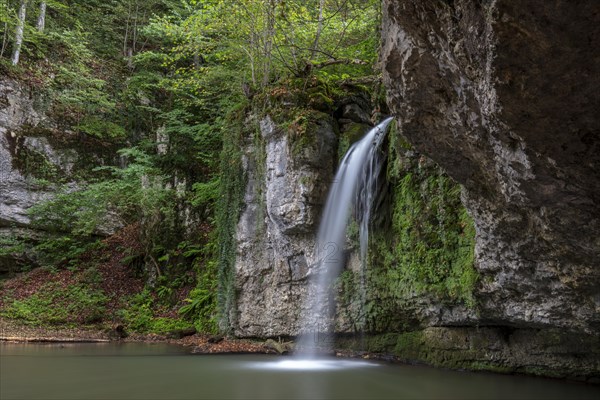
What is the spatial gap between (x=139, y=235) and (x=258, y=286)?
754 centimetres

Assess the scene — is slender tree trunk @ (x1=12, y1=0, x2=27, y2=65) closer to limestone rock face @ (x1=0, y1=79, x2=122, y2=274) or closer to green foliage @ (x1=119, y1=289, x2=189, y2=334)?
limestone rock face @ (x1=0, y1=79, x2=122, y2=274)

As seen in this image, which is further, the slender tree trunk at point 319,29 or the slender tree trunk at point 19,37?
the slender tree trunk at point 19,37

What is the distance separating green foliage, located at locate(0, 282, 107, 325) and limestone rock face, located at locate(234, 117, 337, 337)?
611cm

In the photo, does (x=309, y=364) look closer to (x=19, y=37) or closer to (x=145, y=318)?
(x=145, y=318)

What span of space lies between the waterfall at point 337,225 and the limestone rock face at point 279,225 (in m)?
0.23

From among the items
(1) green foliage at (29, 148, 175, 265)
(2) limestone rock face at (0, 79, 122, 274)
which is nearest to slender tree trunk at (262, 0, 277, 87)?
(1) green foliage at (29, 148, 175, 265)

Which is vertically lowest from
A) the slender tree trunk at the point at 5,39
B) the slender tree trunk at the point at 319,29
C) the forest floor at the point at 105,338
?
the forest floor at the point at 105,338

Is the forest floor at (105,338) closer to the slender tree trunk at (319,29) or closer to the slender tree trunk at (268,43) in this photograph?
the slender tree trunk at (268,43)

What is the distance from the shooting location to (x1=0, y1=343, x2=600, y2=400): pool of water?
4984 millimetres

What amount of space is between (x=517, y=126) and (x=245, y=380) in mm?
4442

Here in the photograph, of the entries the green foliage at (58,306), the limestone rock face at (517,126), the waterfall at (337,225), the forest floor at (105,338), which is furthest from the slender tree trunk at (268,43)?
the green foliage at (58,306)

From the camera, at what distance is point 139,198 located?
49.3 feet

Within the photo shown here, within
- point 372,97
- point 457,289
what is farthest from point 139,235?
point 457,289

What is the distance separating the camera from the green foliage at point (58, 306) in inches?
541
